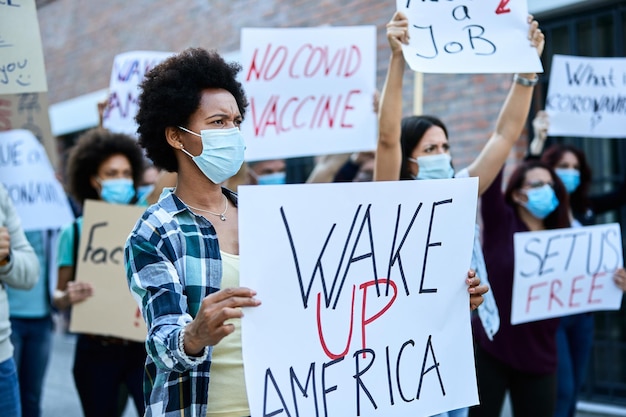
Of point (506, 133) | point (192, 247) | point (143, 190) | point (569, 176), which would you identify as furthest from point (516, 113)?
point (143, 190)

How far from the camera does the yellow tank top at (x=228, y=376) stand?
82.4 inches

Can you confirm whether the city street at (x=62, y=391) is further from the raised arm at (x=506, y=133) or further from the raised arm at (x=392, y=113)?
the raised arm at (x=392, y=113)

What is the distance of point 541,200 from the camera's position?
4176 mm

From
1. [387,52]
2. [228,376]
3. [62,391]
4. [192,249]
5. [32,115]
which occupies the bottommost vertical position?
[62,391]

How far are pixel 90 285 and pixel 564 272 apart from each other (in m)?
2.38

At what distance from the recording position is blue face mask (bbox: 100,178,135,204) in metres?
4.41

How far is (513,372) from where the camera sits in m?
3.79

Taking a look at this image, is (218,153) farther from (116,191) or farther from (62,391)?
(62,391)

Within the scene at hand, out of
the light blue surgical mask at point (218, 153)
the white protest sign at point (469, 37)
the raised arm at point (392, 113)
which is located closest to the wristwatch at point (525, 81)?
the white protest sign at point (469, 37)

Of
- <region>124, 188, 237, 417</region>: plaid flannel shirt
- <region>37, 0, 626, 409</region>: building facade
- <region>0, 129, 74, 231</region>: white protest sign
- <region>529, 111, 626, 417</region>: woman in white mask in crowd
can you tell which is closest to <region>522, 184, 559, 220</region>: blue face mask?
<region>529, 111, 626, 417</region>: woman in white mask in crowd

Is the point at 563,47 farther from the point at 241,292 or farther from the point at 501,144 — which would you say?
the point at 241,292

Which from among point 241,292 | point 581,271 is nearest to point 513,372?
point 581,271

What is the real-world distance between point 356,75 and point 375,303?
2.65m

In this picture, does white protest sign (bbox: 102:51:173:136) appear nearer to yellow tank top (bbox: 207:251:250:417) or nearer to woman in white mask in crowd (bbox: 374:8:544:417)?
woman in white mask in crowd (bbox: 374:8:544:417)
